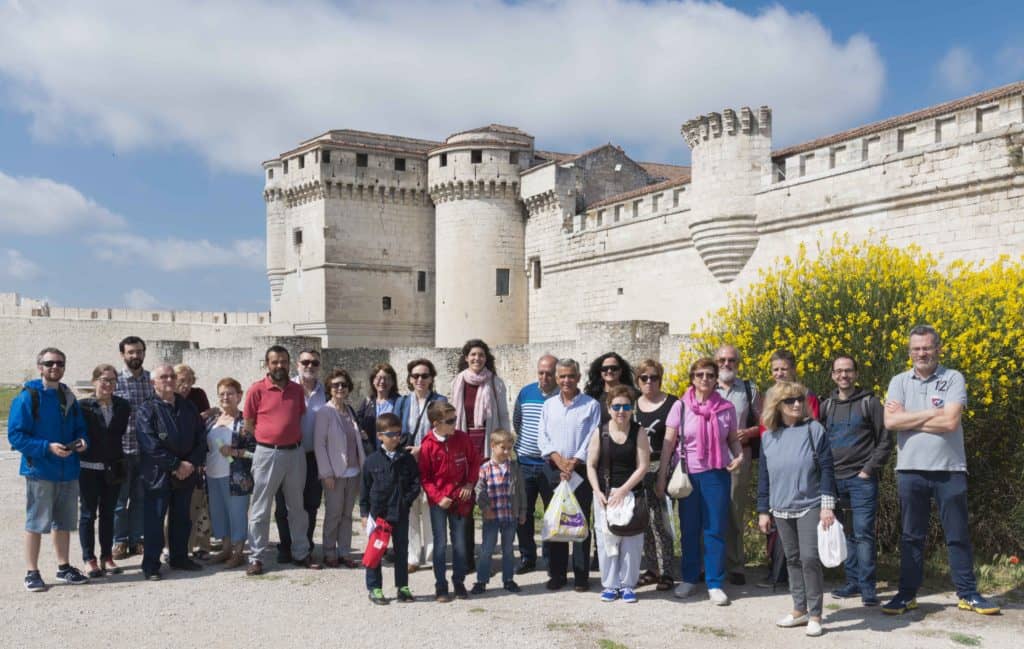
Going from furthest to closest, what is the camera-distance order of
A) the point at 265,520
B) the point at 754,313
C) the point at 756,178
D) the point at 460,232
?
the point at 460,232 → the point at 756,178 → the point at 754,313 → the point at 265,520

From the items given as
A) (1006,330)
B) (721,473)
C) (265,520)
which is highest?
(1006,330)

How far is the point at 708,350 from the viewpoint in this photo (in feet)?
30.6

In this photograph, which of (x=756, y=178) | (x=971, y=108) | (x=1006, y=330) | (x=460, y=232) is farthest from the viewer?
(x=460, y=232)

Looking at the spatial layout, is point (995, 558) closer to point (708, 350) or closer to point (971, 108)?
point (708, 350)

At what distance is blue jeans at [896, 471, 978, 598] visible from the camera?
5.64 m

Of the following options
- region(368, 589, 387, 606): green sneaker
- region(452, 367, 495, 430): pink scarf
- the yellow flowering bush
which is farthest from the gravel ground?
the yellow flowering bush

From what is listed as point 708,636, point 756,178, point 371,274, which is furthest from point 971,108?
point 371,274

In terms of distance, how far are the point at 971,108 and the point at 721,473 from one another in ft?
35.4

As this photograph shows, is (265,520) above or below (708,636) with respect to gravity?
above

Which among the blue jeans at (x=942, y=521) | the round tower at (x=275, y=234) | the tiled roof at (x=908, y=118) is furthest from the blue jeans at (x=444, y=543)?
the round tower at (x=275, y=234)

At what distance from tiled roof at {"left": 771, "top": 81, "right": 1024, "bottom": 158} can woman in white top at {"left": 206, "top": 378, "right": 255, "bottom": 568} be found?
12.6m

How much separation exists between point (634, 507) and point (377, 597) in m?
1.90

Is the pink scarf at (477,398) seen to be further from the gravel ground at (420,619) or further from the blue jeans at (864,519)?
the blue jeans at (864,519)

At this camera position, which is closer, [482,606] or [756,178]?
[482,606]
